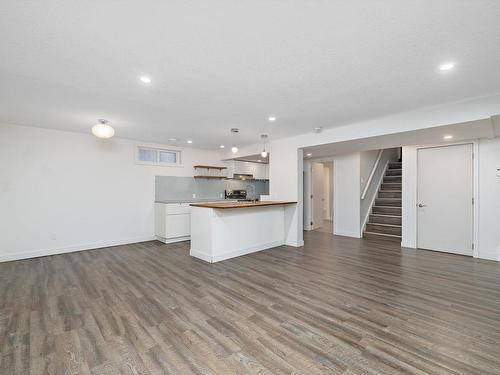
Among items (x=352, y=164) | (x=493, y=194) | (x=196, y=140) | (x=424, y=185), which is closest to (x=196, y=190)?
(x=196, y=140)

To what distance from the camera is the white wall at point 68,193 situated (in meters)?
4.40

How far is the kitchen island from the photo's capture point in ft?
14.1

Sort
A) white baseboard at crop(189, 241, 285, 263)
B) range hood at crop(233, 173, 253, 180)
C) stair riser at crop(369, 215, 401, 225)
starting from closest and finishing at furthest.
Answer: white baseboard at crop(189, 241, 285, 263)
stair riser at crop(369, 215, 401, 225)
range hood at crop(233, 173, 253, 180)

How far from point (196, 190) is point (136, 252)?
2563mm

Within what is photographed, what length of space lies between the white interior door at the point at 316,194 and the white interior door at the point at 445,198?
2.98 m

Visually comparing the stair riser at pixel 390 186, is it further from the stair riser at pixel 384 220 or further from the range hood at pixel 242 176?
the range hood at pixel 242 176

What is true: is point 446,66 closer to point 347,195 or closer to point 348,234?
point 347,195

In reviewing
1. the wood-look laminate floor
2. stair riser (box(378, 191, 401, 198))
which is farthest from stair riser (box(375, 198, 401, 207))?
the wood-look laminate floor

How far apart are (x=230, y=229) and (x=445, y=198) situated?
4.48 m

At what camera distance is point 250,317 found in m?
2.44

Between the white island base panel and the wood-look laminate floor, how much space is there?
0.36 metres

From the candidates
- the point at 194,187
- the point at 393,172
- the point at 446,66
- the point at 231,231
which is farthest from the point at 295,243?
the point at 393,172

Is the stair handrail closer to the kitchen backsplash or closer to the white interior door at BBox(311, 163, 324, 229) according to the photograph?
the white interior door at BBox(311, 163, 324, 229)

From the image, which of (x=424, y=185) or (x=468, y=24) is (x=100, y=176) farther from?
(x=424, y=185)
